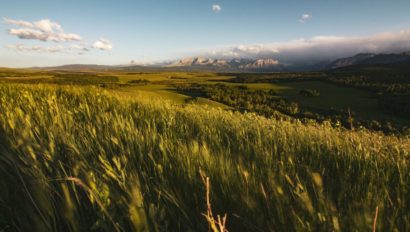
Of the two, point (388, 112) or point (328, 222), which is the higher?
point (328, 222)

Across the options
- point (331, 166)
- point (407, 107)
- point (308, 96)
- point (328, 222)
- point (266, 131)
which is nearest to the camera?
point (328, 222)

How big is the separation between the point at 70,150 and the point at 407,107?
236ft

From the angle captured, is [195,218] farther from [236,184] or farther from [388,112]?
[388,112]

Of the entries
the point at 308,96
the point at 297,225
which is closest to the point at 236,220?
the point at 297,225

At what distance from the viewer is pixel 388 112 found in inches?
2115

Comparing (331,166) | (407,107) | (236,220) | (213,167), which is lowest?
(407,107)

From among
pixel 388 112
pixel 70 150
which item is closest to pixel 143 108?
pixel 70 150

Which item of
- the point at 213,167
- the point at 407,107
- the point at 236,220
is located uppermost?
the point at 213,167

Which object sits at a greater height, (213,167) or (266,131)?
(213,167)

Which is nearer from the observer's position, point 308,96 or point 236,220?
point 236,220

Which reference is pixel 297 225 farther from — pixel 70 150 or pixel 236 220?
pixel 70 150

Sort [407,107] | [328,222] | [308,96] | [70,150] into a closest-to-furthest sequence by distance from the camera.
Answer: [328,222] < [70,150] < [407,107] < [308,96]

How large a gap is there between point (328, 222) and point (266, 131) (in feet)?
7.67

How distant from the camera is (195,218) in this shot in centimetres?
142
